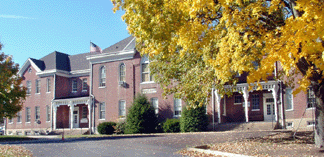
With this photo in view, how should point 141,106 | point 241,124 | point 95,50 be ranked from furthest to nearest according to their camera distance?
1. point 95,50
2. point 141,106
3. point 241,124

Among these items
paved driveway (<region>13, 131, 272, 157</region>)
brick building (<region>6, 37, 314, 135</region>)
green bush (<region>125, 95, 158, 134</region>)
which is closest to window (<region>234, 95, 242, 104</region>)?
brick building (<region>6, 37, 314, 135</region>)

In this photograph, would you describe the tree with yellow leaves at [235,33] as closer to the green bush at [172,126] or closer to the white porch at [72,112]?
the green bush at [172,126]

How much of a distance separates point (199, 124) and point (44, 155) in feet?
50.3

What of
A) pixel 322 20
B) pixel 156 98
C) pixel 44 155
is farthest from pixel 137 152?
pixel 156 98

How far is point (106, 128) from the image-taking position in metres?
31.9

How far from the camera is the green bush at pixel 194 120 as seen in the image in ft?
88.7

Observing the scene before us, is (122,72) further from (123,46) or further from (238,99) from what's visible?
(238,99)

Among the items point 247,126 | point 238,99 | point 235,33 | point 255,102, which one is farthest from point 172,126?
point 235,33

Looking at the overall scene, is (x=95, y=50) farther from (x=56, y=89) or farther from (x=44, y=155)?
(x=44, y=155)

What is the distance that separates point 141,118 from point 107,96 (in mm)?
6764

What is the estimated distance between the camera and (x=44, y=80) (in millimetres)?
40531

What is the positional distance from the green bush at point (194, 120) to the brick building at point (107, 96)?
1249mm

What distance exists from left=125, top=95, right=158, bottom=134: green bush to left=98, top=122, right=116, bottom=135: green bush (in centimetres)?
212

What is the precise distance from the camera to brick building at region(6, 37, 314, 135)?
2836cm
